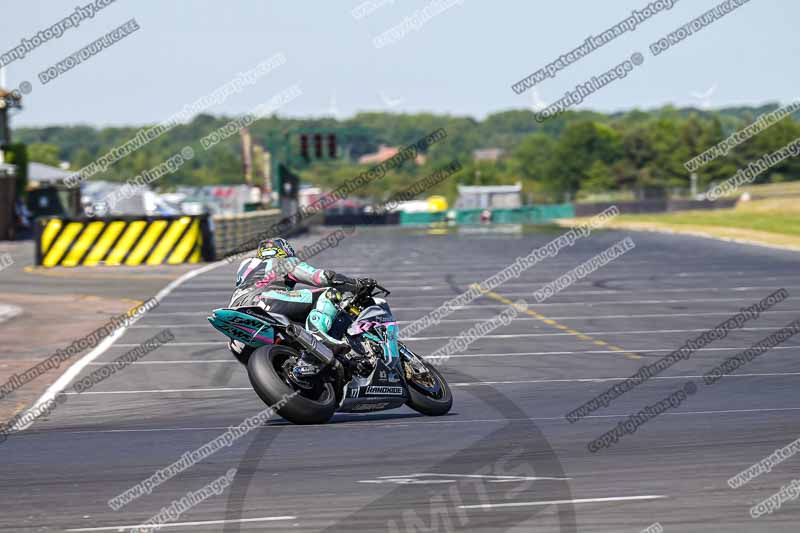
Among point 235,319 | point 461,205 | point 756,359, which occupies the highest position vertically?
point 235,319

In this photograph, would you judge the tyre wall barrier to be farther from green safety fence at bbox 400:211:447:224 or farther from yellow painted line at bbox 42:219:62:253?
green safety fence at bbox 400:211:447:224

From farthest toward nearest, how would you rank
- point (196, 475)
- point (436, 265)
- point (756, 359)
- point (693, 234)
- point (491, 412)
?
1. point (693, 234)
2. point (436, 265)
3. point (756, 359)
4. point (491, 412)
5. point (196, 475)

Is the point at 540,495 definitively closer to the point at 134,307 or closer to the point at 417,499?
the point at 417,499

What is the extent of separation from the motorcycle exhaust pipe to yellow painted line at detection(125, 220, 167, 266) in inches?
1079

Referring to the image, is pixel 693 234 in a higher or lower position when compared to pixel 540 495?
lower

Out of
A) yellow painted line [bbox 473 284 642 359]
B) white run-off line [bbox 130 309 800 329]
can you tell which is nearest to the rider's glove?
yellow painted line [bbox 473 284 642 359]

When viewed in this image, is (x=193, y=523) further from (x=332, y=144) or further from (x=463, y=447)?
(x=332, y=144)

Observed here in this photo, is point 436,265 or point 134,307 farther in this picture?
point 436,265

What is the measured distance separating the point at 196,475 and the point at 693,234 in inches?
1869

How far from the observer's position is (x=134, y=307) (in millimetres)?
23938

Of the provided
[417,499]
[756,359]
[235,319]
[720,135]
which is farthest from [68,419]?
[720,135]

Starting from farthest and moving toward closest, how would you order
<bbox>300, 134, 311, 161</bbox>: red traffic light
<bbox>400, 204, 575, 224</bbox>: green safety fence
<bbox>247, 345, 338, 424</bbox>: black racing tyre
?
<bbox>400, 204, 575, 224</bbox>: green safety fence → <bbox>300, 134, 311, 161</bbox>: red traffic light → <bbox>247, 345, 338, 424</bbox>: black racing tyre

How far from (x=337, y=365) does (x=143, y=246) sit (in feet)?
90.5

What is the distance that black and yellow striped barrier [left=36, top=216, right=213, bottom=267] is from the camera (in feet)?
121
